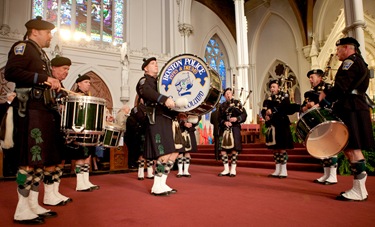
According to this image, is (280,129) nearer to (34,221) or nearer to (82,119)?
(82,119)

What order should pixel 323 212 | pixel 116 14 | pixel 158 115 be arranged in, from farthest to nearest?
pixel 116 14 → pixel 158 115 → pixel 323 212

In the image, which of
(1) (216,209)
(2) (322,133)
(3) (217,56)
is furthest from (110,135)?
(3) (217,56)

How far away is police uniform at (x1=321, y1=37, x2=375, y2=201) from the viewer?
296 centimetres

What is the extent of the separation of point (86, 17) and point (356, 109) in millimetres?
13892

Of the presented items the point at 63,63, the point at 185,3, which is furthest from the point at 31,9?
the point at 63,63

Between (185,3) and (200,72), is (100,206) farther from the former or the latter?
(185,3)

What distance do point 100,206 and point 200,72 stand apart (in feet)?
6.33

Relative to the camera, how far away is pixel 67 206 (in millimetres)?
3014

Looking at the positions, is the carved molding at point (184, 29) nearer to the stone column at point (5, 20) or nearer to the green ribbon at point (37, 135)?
the stone column at point (5, 20)

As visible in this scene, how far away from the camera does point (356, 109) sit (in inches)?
118

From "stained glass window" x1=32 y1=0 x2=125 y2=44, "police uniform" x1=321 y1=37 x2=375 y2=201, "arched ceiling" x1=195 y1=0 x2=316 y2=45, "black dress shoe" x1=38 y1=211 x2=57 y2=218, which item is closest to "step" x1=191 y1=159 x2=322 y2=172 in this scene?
"police uniform" x1=321 y1=37 x2=375 y2=201

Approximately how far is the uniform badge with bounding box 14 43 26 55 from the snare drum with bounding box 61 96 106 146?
62 cm

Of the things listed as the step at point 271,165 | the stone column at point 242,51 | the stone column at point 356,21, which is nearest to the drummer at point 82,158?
the step at point 271,165

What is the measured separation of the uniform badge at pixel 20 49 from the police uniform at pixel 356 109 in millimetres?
3188
